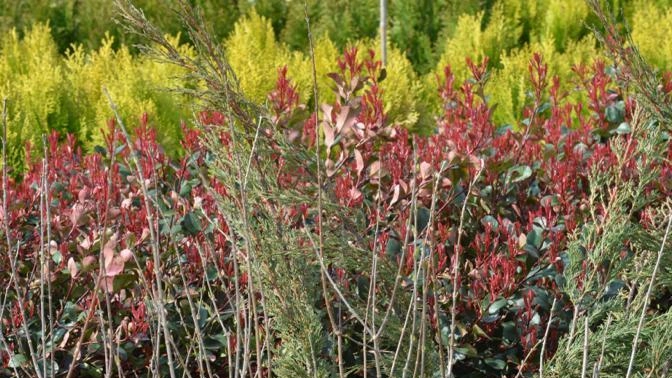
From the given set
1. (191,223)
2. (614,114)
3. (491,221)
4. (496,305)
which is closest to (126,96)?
(191,223)

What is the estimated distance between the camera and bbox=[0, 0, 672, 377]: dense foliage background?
1.94 m

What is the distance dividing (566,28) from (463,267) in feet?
12.2

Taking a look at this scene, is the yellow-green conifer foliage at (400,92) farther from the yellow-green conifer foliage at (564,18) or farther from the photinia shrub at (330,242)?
the yellow-green conifer foliage at (564,18)

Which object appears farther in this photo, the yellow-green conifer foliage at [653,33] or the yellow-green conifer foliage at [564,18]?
the yellow-green conifer foliage at [564,18]

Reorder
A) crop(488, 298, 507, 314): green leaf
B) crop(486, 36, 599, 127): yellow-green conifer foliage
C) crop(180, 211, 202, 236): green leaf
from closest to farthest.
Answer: crop(488, 298, 507, 314): green leaf → crop(180, 211, 202, 236): green leaf → crop(486, 36, 599, 127): yellow-green conifer foliage

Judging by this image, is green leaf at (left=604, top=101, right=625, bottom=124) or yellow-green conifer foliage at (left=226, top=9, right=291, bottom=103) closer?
green leaf at (left=604, top=101, right=625, bottom=124)

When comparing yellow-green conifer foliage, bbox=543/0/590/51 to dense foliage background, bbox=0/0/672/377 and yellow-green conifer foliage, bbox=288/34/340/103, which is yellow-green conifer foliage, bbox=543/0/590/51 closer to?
dense foliage background, bbox=0/0/672/377

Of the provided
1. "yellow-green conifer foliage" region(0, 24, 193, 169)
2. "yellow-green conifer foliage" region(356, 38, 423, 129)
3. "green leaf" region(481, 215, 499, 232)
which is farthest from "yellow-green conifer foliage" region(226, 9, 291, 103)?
"green leaf" region(481, 215, 499, 232)

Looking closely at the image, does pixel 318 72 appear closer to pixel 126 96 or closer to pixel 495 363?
pixel 126 96

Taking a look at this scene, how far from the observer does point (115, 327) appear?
271 centimetres

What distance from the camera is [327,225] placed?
2.18 metres

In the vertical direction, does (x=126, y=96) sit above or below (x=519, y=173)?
below

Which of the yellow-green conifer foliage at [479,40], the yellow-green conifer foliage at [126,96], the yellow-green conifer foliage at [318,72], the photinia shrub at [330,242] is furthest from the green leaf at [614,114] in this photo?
the yellow-green conifer foliage at [479,40]

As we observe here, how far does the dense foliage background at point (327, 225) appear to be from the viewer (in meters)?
1.94
